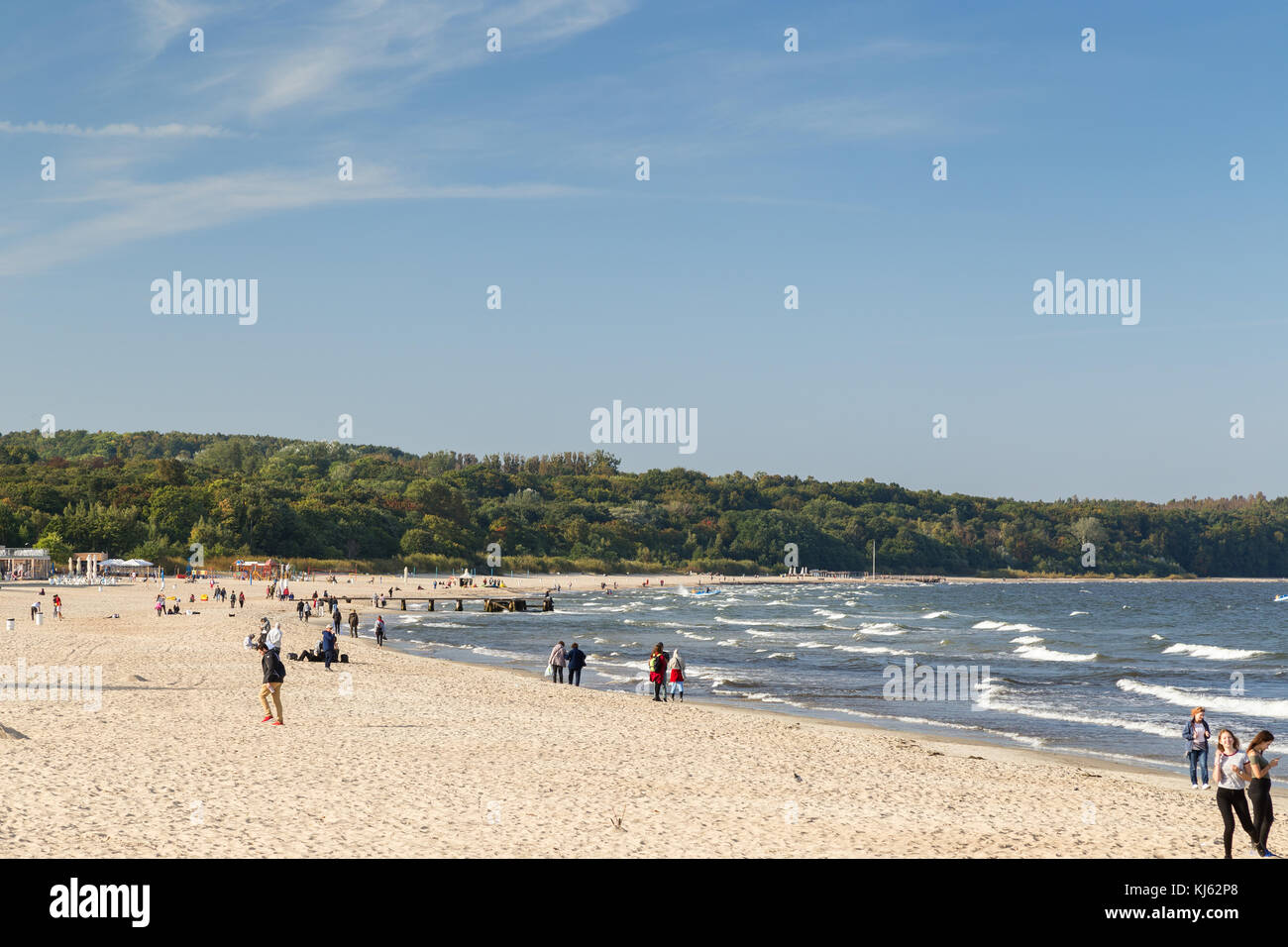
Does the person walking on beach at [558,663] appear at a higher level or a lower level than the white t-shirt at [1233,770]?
lower

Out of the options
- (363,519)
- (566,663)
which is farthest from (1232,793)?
(363,519)

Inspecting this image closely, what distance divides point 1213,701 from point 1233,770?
19.9m

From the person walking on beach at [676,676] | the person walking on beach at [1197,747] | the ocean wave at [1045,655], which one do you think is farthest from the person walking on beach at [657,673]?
the ocean wave at [1045,655]

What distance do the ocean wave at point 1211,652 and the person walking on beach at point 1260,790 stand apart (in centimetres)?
3598

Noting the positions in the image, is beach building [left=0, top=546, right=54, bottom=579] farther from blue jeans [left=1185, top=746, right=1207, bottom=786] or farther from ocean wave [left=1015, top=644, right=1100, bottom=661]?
blue jeans [left=1185, top=746, right=1207, bottom=786]

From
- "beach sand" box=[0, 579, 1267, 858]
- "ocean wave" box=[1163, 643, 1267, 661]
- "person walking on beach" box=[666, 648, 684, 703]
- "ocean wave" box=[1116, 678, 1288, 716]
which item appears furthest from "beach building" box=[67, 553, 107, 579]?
"ocean wave" box=[1116, 678, 1288, 716]

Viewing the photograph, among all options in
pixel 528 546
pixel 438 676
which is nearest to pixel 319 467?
pixel 528 546

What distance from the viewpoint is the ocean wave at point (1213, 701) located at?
26562 mm

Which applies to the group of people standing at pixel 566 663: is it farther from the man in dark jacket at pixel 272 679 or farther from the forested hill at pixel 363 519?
the forested hill at pixel 363 519

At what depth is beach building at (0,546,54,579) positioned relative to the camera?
8112 cm

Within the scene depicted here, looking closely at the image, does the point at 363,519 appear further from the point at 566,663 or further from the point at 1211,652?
the point at 566,663

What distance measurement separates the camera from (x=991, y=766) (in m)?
17.2

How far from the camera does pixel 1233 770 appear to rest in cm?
1084

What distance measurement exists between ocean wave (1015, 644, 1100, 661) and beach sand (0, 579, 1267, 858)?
21.9 meters
